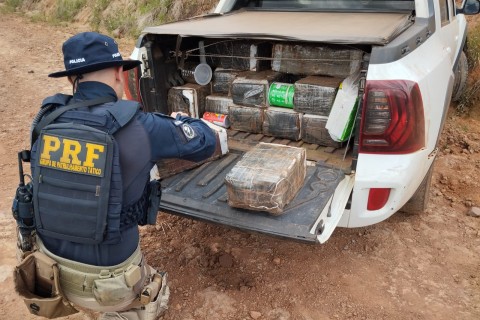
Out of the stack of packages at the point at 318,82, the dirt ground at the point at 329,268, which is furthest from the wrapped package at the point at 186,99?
the dirt ground at the point at 329,268

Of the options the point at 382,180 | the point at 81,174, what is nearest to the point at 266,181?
the point at 382,180

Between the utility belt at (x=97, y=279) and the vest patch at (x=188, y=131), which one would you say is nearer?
the utility belt at (x=97, y=279)

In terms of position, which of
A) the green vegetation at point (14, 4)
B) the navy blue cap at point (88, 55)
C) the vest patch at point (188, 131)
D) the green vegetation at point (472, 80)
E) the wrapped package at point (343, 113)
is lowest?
the green vegetation at point (14, 4)

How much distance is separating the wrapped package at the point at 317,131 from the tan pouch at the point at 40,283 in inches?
75.8

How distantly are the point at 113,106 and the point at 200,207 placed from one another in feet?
2.84

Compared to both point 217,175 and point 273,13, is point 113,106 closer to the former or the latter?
point 217,175

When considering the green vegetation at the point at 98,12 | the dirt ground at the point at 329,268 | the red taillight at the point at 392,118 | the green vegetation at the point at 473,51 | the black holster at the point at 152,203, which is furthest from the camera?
the green vegetation at the point at 98,12

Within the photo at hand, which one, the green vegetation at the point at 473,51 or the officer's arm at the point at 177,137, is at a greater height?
the officer's arm at the point at 177,137

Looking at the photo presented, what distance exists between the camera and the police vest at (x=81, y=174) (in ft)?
5.76

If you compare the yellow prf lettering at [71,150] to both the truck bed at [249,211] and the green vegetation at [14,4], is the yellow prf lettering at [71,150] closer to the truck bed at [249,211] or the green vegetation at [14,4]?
the truck bed at [249,211]

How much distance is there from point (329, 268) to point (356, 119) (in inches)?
44.6

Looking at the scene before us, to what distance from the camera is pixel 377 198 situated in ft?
8.48

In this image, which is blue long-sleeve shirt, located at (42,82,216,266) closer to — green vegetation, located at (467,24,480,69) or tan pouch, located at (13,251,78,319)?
tan pouch, located at (13,251,78,319)

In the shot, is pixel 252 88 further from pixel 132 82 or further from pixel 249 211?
pixel 249 211
